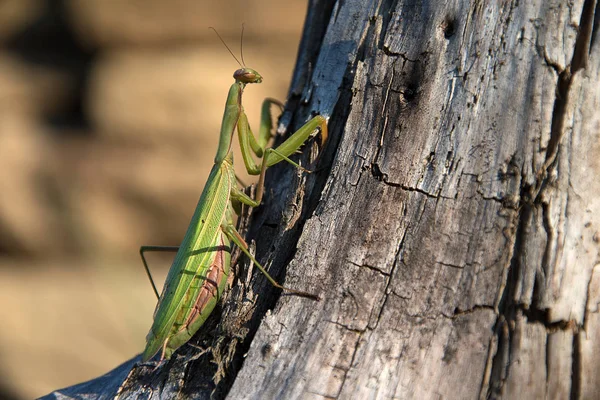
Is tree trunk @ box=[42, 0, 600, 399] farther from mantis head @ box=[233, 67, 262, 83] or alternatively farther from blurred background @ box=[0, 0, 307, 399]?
blurred background @ box=[0, 0, 307, 399]

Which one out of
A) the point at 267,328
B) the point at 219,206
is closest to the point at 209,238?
the point at 219,206

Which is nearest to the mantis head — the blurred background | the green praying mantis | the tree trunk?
the green praying mantis

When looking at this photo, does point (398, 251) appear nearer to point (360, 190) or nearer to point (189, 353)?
point (360, 190)

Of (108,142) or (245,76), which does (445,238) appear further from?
(108,142)

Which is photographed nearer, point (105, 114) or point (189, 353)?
point (189, 353)

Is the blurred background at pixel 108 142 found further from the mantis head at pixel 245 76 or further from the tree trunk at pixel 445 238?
the tree trunk at pixel 445 238

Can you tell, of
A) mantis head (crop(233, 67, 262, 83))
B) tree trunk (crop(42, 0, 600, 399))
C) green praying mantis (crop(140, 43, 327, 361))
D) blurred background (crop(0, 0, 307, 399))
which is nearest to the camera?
tree trunk (crop(42, 0, 600, 399))
